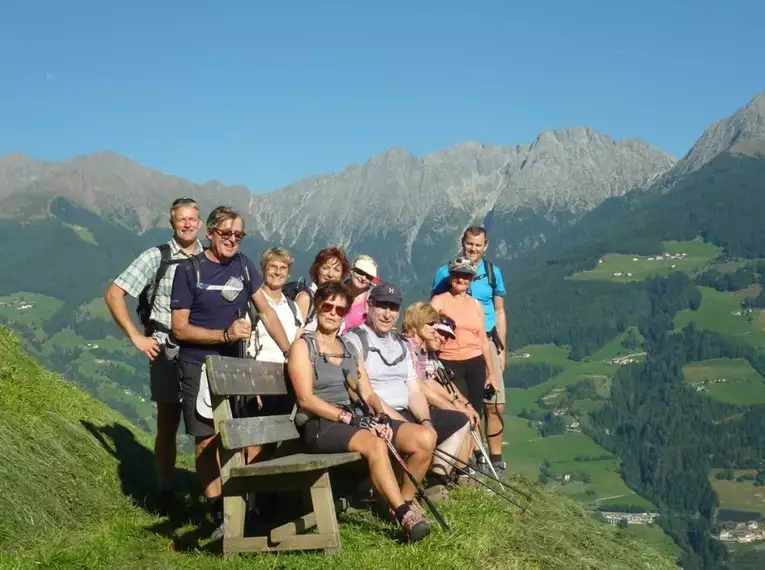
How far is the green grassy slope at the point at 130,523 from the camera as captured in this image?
7.20m

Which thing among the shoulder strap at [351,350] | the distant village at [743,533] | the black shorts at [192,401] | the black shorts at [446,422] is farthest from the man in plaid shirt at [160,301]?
the distant village at [743,533]

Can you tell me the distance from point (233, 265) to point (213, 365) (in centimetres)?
137

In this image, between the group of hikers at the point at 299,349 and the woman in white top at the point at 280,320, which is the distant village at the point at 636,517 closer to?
the group of hikers at the point at 299,349

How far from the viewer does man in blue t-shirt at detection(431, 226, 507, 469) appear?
11.7 meters

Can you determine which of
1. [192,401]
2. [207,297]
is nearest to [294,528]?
[192,401]

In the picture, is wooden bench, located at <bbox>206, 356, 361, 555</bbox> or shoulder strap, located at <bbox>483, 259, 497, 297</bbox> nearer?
wooden bench, located at <bbox>206, 356, 361, 555</bbox>

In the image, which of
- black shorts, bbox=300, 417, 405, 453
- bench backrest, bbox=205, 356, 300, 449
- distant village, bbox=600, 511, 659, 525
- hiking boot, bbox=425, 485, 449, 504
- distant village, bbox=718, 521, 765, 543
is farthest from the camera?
distant village, bbox=718, 521, 765, 543

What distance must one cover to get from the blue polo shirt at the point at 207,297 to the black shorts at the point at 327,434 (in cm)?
107

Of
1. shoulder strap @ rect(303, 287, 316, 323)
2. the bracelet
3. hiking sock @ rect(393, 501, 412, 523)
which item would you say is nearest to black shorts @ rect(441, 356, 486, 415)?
shoulder strap @ rect(303, 287, 316, 323)

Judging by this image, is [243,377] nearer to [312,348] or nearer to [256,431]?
[256,431]

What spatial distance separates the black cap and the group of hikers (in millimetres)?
20

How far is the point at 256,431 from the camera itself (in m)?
7.43

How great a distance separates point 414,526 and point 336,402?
1.25m

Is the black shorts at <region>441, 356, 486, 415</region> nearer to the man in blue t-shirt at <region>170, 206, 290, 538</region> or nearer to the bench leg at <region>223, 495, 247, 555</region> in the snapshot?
the man in blue t-shirt at <region>170, 206, 290, 538</region>
